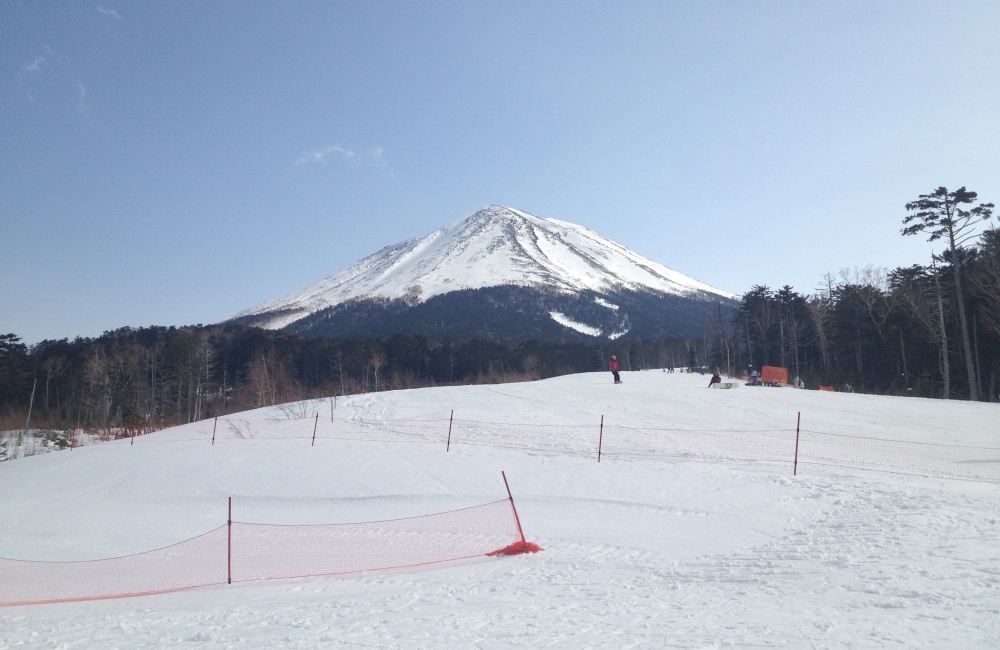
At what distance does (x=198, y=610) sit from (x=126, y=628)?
89 centimetres

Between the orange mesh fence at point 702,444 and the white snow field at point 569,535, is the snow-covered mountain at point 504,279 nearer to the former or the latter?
the orange mesh fence at point 702,444

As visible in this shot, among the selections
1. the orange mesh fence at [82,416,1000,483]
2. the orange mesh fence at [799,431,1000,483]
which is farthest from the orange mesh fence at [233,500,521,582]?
the orange mesh fence at [799,431,1000,483]

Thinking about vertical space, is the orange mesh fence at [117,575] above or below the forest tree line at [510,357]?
below

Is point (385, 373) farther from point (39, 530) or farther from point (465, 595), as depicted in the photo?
point (465, 595)

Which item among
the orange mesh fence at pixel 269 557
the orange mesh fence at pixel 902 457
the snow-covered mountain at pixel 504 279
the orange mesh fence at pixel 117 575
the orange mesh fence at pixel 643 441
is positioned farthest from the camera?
the snow-covered mountain at pixel 504 279

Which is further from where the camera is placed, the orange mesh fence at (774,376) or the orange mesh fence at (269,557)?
the orange mesh fence at (774,376)

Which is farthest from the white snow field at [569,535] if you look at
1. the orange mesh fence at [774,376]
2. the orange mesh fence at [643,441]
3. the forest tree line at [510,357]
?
the forest tree line at [510,357]

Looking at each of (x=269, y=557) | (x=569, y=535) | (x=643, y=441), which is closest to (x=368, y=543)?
(x=269, y=557)

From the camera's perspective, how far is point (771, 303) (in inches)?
2625

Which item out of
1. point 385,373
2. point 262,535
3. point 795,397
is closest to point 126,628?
point 262,535

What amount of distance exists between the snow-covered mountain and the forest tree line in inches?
2581

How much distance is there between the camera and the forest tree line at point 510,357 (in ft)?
127

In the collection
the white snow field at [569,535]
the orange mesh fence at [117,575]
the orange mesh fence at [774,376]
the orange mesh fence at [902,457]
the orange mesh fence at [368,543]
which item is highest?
the orange mesh fence at [774,376]

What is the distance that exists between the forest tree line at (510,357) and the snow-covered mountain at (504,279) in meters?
65.6
